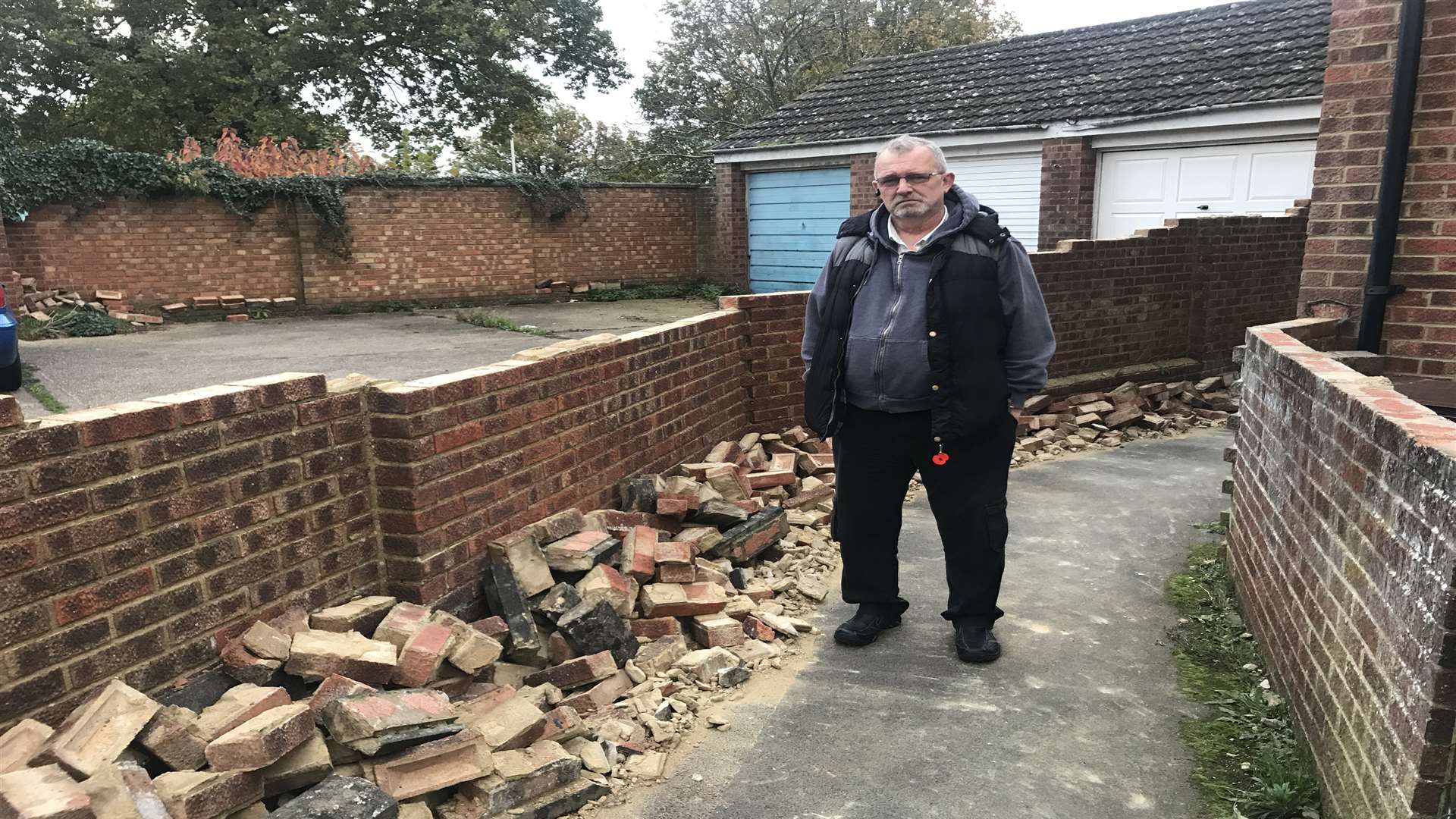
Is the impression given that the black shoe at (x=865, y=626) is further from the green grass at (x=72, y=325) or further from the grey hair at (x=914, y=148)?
the green grass at (x=72, y=325)

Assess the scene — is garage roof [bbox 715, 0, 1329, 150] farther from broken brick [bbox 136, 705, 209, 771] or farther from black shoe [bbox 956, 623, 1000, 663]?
broken brick [bbox 136, 705, 209, 771]

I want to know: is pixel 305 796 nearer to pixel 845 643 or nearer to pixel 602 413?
pixel 845 643

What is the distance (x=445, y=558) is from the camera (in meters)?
3.51

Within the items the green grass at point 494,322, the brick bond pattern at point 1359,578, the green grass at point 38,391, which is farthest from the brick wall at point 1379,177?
the green grass at point 494,322

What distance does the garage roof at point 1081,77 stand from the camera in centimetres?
1034

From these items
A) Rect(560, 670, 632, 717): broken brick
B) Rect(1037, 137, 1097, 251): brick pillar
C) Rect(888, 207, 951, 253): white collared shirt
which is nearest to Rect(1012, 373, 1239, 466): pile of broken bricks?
Rect(1037, 137, 1097, 251): brick pillar

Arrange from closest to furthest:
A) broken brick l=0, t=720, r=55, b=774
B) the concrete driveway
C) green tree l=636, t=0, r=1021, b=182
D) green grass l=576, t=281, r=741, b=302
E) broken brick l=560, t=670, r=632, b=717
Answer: broken brick l=0, t=720, r=55, b=774, broken brick l=560, t=670, r=632, b=717, the concrete driveway, green grass l=576, t=281, r=741, b=302, green tree l=636, t=0, r=1021, b=182

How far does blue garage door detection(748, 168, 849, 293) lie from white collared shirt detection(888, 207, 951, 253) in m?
11.3

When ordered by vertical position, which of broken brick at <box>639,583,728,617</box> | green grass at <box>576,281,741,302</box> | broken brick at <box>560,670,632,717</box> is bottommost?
broken brick at <box>560,670,632,717</box>

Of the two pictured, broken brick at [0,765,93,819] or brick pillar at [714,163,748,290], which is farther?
brick pillar at [714,163,748,290]

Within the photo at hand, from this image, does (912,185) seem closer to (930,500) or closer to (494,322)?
(930,500)

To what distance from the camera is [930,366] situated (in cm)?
338

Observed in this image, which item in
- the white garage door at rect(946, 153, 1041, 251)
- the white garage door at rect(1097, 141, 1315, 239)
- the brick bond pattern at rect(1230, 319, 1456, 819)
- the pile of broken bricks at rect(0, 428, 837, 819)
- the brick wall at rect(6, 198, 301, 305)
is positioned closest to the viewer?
the brick bond pattern at rect(1230, 319, 1456, 819)

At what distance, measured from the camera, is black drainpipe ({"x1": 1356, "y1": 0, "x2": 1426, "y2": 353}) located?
4.22 meters
